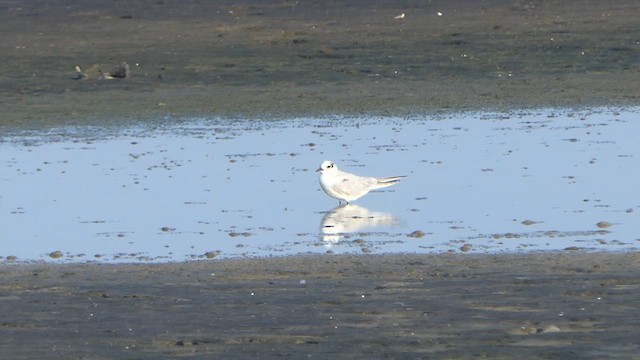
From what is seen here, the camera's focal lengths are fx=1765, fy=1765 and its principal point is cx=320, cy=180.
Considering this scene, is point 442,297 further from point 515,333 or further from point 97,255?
point 97,255

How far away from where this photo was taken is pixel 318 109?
18.0 metres

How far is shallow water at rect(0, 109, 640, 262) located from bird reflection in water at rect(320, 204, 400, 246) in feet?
0.06

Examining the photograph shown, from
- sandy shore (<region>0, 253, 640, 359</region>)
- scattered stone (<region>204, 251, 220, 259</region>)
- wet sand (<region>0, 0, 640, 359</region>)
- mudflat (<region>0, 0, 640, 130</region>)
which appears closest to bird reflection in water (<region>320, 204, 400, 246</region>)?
scattered stone (<region>204, 251, 220, 259</region>)

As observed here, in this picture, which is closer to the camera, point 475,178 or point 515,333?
point 515,333

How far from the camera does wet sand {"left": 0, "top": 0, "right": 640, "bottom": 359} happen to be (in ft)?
25.7

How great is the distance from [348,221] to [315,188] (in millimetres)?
1510

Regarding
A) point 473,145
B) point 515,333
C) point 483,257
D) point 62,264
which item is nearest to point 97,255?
point 62,264

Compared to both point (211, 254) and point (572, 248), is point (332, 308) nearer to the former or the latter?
point (211, 254)

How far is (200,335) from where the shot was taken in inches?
310

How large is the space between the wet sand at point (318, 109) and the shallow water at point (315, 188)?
695 millimetres

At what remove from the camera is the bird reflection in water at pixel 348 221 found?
11326 millimetres

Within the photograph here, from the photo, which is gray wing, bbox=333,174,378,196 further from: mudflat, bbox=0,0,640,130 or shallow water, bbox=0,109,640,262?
mudflat, bbox=0,0,640,130

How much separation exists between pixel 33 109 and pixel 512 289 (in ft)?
33.0

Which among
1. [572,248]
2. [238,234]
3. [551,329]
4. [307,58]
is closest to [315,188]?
[238,234]
